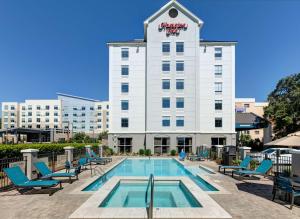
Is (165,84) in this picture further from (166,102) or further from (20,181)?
→ (20,181)

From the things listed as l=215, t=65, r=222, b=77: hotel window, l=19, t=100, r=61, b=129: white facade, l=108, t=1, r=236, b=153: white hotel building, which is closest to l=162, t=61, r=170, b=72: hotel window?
l=108, t=1, r=236, b=153: white hotel building

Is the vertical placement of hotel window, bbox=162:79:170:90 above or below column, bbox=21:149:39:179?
above

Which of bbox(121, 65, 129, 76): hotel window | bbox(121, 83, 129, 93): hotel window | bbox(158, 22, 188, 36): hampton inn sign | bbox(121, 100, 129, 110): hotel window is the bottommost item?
bbox(121, 100, 129, 110): hotel window

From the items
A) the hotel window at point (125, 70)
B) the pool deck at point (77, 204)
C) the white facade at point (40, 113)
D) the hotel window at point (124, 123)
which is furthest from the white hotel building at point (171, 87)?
the white facade at point (40, 113)

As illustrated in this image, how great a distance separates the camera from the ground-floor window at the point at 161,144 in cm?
3341

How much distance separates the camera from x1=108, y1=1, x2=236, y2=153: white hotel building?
3353cm

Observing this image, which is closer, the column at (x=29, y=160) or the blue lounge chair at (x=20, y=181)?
the blue lounge chair at (x=20, y=181)

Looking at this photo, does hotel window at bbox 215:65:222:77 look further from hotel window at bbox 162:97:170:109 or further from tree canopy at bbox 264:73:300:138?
tree canopy at bbox 264:73:300:138

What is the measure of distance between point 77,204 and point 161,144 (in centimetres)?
2603

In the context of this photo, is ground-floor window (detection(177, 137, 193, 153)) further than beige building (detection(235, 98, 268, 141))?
No

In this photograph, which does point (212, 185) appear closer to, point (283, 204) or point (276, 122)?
point (283, 204)

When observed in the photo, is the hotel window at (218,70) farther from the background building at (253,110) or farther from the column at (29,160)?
the column at (29,160)

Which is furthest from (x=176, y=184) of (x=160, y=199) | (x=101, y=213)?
(x=101, y=213)

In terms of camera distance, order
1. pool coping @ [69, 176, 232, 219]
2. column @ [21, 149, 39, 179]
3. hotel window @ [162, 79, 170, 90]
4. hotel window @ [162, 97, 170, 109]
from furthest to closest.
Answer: hotel window @ [162, 79, 170, 90] → hotel window @ [162, 97, 170, 109] → column @ [21, 149, 39, 179] → pool coping @ [69, 176, 232, 219]
